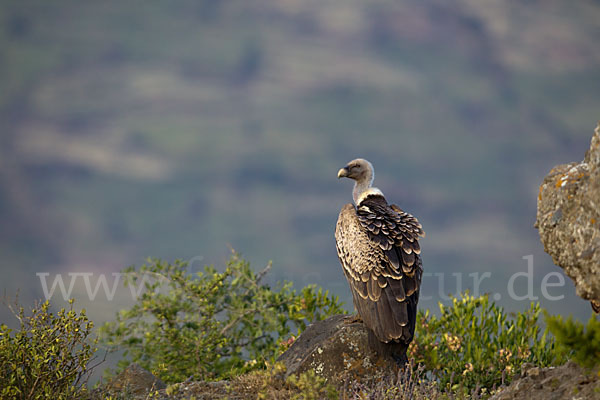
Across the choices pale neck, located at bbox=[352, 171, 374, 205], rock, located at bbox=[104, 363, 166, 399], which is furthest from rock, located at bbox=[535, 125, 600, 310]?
rock, located at bbox=[104, 363, 166, 399]

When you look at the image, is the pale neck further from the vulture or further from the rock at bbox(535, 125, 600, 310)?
the rock at bbox(535, 125, 600, 310)

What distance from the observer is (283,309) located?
13.2m

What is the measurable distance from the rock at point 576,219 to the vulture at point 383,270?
318 centimetres

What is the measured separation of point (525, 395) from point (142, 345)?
9537 mm

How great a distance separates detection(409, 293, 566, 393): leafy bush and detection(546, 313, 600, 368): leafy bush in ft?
20.9

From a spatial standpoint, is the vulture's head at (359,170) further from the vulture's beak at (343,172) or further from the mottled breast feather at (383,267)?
the mottled breast feather at (383,267)

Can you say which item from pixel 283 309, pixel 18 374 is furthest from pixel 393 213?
pixel 18 374

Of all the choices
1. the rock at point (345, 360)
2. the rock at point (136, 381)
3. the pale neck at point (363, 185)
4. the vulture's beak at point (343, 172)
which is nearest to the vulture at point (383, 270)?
the rock at point (345, 360)

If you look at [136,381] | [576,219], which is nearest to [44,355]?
[136,381]

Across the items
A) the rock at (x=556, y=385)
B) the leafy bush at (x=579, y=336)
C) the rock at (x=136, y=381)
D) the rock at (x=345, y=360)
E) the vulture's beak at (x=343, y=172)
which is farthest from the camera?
the vulture's beak at (x=343, y=172)

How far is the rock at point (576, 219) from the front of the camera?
539 cm

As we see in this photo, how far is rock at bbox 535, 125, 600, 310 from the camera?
5.39 m

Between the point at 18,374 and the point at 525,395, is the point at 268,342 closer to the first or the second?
the point at 18,374

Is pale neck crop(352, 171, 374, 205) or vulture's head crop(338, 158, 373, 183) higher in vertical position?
vulture's head crop(338, 158, 373, 183)
